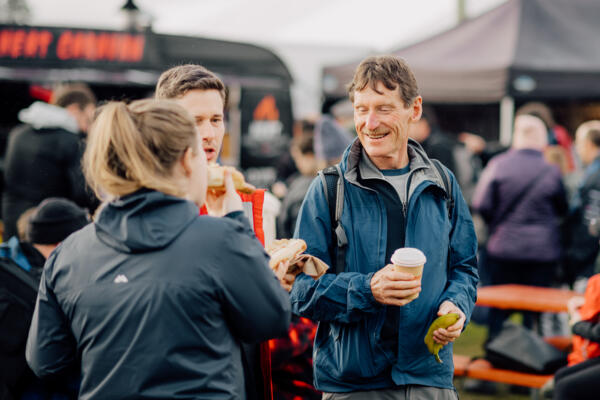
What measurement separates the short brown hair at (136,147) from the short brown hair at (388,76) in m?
0.94

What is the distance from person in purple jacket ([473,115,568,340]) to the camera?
606 centimetres

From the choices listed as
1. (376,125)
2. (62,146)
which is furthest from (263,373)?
(62,146)

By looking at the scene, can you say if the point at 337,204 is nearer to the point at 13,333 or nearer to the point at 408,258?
the point at 408,258

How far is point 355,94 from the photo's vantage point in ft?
8.73

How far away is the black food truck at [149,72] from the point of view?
9.05 m

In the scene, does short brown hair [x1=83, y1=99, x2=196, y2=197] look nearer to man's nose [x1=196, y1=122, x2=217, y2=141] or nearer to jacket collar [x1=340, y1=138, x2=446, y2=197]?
man's nose [x1=196, y1=122, x2=217, y2=141]

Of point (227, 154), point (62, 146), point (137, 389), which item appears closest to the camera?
point (137, 389)

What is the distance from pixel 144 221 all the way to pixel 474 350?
5.61m

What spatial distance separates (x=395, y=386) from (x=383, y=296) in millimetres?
365

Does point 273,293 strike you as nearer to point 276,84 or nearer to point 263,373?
point 263,373

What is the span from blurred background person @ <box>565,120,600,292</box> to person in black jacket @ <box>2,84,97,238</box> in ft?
13.9

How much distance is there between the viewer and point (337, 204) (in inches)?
101

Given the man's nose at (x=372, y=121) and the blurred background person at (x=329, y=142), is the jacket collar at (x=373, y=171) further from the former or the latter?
the blurred background person at (x=329, y=142)

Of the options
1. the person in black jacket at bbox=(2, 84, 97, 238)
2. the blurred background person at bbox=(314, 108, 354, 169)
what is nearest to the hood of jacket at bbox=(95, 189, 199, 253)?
the blurred background person at bbox=(314, 108, 354, 169)
